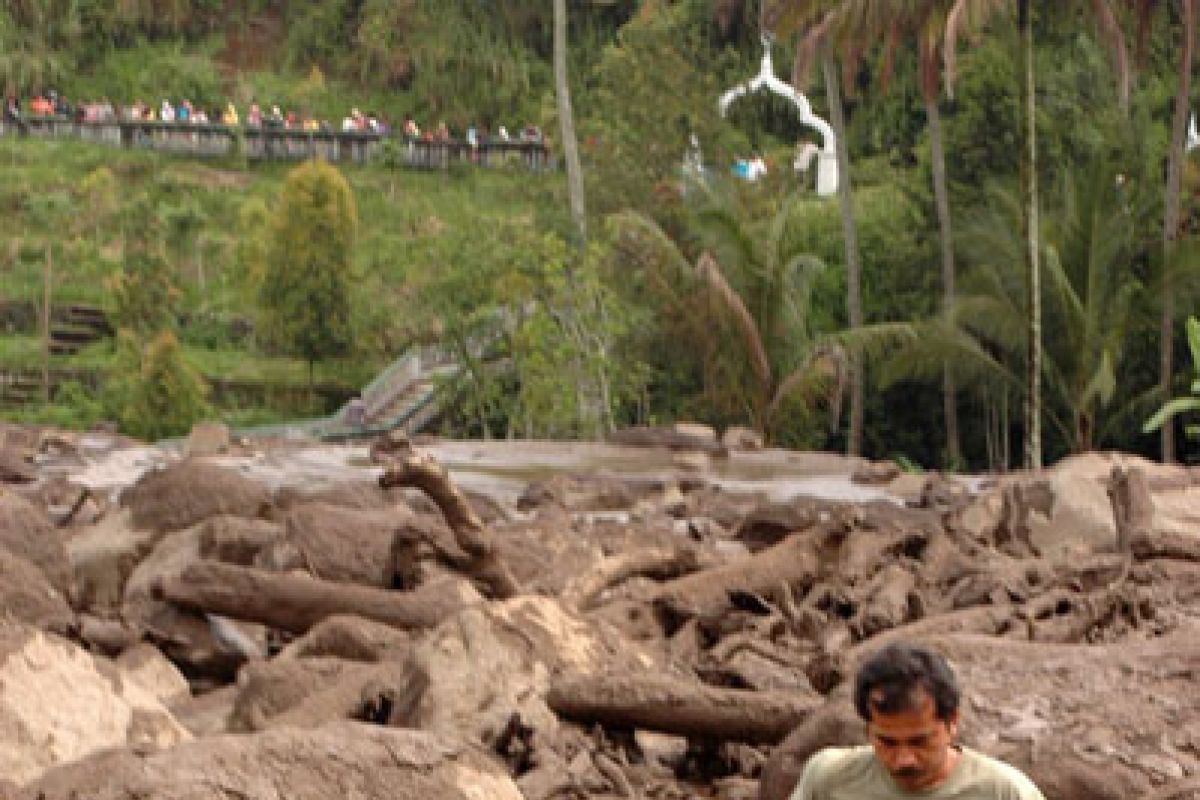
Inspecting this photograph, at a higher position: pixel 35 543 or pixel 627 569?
pixel 35 543

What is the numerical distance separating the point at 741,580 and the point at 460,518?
126 centimetres

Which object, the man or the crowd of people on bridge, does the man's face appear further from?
the crowd of people on bridge

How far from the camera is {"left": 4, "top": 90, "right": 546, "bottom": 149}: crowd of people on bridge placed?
47.9m

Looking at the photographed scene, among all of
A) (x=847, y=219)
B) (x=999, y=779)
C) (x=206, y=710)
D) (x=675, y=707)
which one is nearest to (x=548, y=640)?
(x=675, y=707)

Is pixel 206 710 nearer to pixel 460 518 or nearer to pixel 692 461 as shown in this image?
pixel 460 518

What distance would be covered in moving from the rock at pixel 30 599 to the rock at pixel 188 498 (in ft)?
5.23

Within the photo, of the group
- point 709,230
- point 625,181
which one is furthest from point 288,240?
point 709,230

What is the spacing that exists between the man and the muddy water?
11.7 m

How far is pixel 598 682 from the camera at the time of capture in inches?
213

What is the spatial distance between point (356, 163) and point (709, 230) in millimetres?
22069

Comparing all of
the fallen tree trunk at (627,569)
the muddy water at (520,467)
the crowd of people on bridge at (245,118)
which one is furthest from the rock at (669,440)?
the crowd of people on bridge at (245,118)

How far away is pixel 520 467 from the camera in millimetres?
18078

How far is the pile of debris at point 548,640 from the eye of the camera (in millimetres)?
4527

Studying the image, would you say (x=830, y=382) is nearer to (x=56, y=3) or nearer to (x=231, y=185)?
(x=231, y=185)
